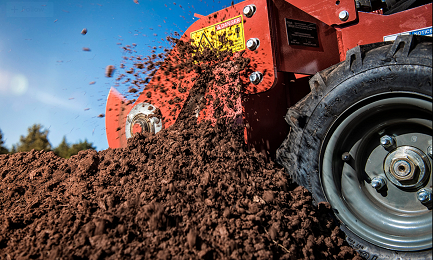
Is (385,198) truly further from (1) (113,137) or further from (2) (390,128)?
(1) (113,137)

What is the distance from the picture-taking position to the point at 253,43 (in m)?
2.28

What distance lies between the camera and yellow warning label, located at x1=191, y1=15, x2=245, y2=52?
7.95 ft

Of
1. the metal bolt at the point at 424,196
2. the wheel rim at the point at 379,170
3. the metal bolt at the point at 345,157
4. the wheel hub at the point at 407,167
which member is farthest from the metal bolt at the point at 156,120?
the metal bolt at the point at 424,196

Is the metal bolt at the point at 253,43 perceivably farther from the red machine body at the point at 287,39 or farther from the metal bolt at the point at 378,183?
the metal bolt at the point at 378,183

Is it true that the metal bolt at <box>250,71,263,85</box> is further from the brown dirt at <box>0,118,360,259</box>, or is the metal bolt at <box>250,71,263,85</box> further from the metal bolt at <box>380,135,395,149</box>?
the metal bolt at <box>380,135,395,149</box>

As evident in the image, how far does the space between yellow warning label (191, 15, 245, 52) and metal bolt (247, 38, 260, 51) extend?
11cm

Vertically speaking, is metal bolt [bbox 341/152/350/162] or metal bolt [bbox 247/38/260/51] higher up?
metal bolt [bbox 247/38/260/51]

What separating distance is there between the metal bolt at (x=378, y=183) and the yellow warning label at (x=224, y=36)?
1.45 m

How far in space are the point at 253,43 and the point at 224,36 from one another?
35 cm

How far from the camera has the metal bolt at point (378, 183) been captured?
1.79 meters

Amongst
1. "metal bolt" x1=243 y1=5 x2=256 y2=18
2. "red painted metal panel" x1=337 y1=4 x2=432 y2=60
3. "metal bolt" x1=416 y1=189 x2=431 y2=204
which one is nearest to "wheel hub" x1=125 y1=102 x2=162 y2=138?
A: "metal bolt" x1=243 y1=5 x2=256 y2=18

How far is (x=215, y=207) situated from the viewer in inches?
67.9

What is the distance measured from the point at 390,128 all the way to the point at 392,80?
345 mm

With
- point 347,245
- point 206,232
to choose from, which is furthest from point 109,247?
point 347,245
